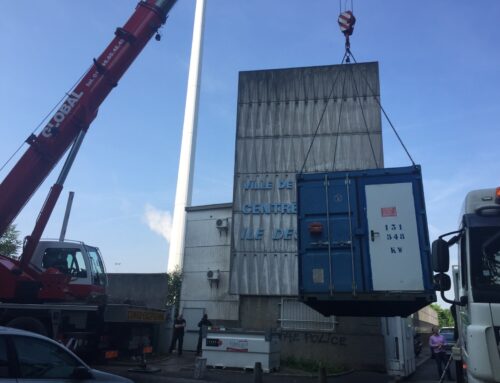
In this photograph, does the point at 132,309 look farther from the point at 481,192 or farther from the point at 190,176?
the point at 190,176

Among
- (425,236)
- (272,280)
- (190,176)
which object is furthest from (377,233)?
(190,176)

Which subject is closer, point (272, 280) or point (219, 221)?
point (272, 280)

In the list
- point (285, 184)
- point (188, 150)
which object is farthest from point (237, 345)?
point (188, 150)

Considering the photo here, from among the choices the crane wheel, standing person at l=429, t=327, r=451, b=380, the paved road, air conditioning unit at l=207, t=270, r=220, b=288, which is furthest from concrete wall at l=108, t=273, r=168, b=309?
standing person at l=429, t=327, r=451, b=380

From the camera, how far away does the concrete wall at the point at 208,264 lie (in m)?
18.9

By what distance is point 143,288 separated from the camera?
21875 mm

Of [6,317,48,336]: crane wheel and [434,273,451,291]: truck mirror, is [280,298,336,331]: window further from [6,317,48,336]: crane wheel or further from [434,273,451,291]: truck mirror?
[434,273,451,291]: truck mirror

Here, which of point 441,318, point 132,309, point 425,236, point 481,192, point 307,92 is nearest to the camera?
point 481,192

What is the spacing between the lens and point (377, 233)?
7824 millimetres

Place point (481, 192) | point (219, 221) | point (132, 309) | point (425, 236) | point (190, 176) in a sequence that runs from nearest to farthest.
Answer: point (481, 192) < point (425, 236) < point (132, 309) < point (219, 221) < point (190, 176)

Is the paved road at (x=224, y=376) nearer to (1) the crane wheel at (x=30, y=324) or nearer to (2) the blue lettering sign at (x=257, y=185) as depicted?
(1) the crane wheel at (x=30, y=324)

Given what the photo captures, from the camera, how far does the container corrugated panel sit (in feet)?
24.7

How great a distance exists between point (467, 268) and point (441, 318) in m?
87.2

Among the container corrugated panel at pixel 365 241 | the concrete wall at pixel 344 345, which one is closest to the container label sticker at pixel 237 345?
the concrete wall at pixel 344 345
